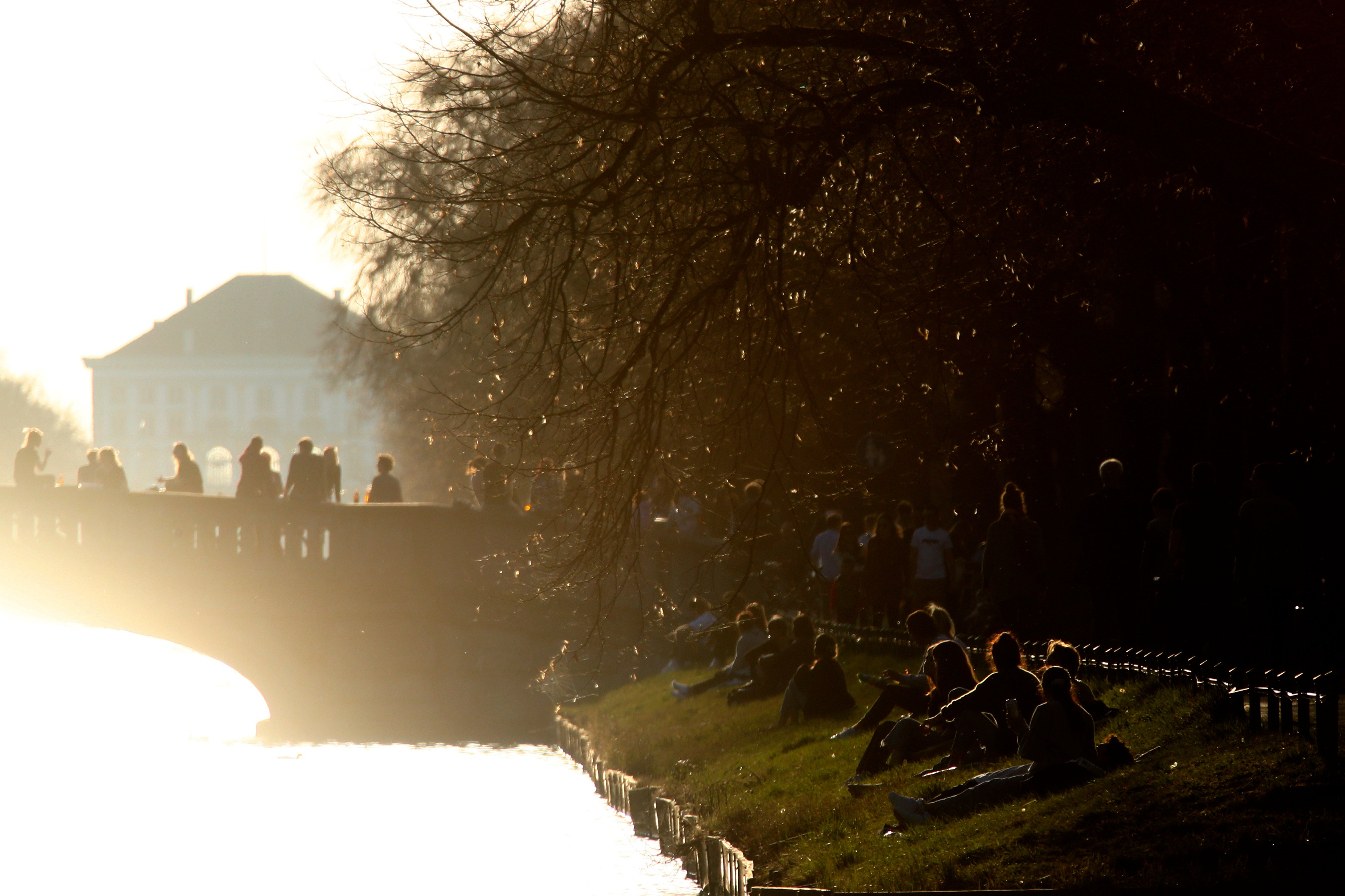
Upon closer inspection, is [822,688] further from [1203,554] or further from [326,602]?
[326,602]

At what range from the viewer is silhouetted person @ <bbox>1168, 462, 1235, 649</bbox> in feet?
38.7

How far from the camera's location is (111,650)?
36750 mm

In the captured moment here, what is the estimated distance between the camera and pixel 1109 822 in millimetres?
8000

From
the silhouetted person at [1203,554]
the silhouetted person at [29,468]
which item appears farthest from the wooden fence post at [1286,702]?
the silhouetted person at [29,468]

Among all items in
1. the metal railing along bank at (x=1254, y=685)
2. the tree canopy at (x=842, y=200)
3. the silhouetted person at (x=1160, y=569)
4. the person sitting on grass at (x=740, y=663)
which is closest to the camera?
the metal railing along bank at (x=1254, y=685)

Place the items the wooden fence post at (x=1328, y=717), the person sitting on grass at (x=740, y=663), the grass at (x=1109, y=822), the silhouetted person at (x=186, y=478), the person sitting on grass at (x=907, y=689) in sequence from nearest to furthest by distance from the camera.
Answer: the grass at (x=1109, y=822)
the wooden fence post at (x=1328, y=717)
the person sitting on grass at (x=907, y=689)
the person sitting on grass at (x=740, y=663)
the silhouetted person at (x=186, y=478)

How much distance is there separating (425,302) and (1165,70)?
22.0 m

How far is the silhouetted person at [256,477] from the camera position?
23297 mm

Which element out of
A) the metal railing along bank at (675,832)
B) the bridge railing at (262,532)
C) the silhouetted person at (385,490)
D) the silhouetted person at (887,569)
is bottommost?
the metal railing along bank at (675,832)

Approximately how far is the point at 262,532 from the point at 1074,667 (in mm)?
15529

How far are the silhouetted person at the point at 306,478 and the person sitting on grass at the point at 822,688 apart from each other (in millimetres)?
10202

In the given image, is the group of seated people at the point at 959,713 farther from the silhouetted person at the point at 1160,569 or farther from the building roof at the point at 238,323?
the building roof at the point at 238,323

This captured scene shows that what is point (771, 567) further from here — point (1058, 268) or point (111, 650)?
point (111, 650)

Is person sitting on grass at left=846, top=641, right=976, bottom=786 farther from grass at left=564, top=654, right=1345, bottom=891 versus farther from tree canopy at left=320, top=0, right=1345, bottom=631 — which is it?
tree canopy at left=320, top=0, right=1345, bottom=631
